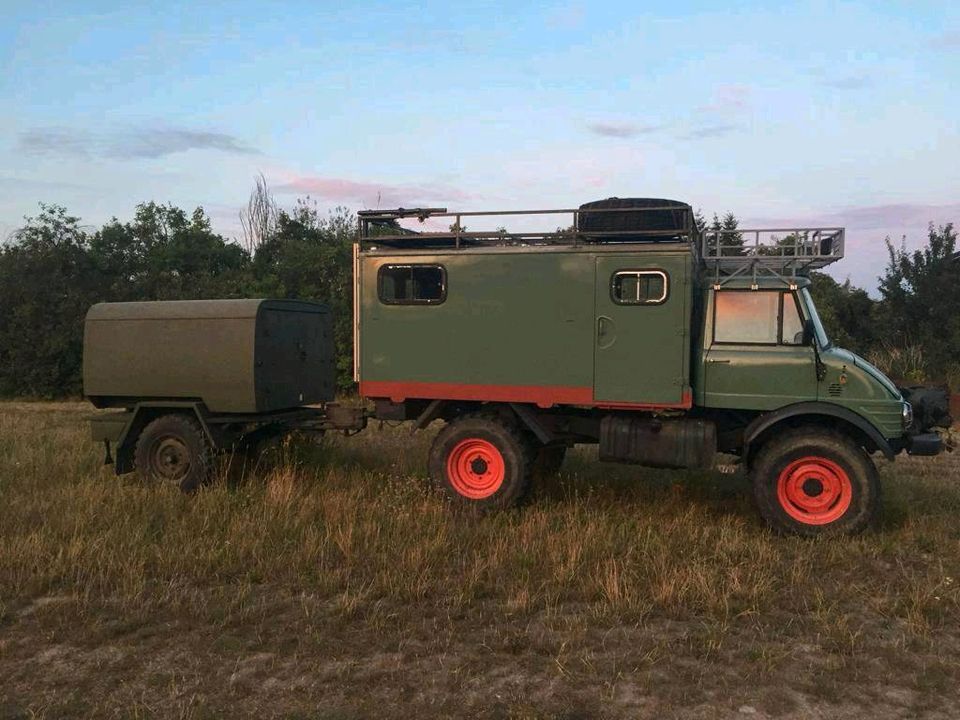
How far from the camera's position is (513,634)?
4.79m

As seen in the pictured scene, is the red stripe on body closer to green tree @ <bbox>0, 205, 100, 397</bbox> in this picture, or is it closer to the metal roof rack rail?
the metal roof rack rail

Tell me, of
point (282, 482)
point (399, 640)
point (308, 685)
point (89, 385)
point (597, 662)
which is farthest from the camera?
point (89, 385)

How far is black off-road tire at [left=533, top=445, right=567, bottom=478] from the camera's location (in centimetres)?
863

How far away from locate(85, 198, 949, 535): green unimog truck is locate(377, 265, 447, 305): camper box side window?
2cm

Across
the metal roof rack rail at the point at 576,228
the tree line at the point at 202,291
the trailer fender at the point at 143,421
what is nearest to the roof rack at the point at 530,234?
the metal roof rack rail at the point at 576,228

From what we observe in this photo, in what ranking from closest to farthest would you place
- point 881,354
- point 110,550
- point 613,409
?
point 110,550, point 613,409, point 881,354

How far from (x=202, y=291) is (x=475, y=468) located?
62.8 feet

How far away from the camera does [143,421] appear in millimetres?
8992

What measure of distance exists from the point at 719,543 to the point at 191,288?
2230cm

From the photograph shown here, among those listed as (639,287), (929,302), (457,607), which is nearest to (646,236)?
(639,287)

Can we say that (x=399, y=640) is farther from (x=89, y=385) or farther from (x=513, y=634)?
(x=89, y=385)

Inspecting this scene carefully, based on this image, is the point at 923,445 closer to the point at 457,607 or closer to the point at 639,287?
the point at 639,287

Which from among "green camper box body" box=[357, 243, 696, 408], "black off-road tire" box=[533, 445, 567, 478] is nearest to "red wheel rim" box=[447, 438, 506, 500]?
"green camper box body" box=[357, 243, 696, 408]

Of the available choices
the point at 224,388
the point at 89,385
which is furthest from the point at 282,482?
the point at 89,385
